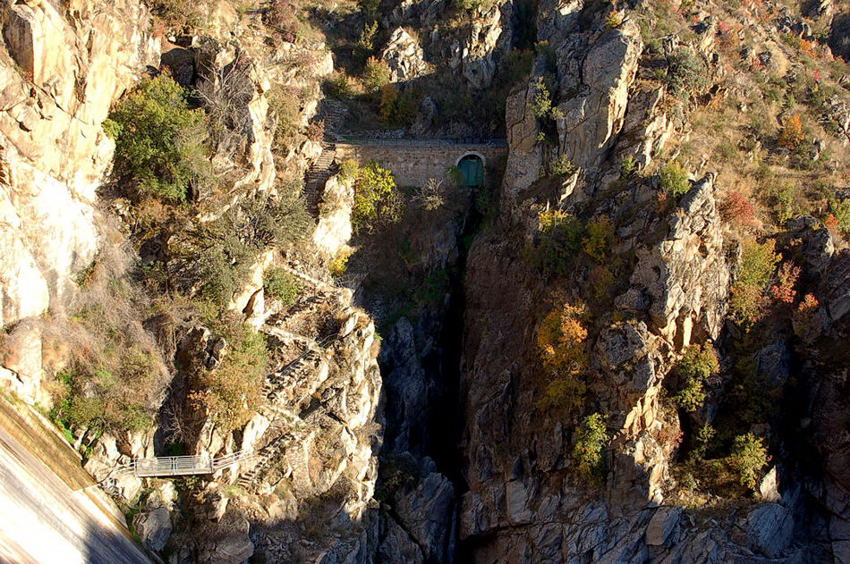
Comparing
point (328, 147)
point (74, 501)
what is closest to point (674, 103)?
point (328, 147)

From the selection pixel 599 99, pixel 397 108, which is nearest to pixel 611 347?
pixel 599 99

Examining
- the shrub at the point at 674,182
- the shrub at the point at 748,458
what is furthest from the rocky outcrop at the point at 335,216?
the shrub at the point at 748,458

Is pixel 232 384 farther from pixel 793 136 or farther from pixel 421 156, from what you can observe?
pixel 793 136

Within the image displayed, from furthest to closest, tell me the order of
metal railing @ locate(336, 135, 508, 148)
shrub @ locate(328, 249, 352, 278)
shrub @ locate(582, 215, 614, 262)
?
metal railing @ locate(336, 135, 508, 148) < shrub @ locate(328, 249, 352, 278) < shrub @ locate(582, 215, 614, 262)

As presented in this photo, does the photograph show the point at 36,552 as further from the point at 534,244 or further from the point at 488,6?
the point at 488,6

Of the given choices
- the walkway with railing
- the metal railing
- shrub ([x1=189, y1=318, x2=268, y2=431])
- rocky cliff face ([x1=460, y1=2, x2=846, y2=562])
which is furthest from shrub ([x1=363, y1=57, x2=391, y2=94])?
the walkway with railing

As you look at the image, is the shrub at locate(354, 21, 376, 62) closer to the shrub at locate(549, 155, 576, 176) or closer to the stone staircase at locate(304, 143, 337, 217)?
the stone staircase at locate(304, 143, 337, 217)
